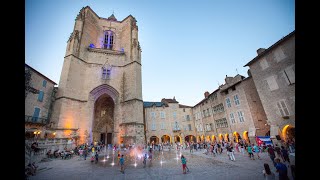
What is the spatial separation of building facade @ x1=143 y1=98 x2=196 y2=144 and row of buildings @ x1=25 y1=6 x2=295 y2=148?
210mm

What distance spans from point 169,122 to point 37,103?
22436mm

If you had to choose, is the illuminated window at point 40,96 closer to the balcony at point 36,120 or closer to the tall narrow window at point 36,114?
the tall narrow window at point 36,114

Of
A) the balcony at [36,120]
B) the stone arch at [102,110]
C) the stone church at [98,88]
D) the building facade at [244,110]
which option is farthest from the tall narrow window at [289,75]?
the balcony at [36,120]

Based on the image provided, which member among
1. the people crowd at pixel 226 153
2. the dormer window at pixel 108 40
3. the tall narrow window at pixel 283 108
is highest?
the dormer window at pixel 108 40

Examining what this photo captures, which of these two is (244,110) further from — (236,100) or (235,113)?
(236,100)

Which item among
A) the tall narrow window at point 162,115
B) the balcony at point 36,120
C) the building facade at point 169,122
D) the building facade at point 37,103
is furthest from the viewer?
the tall narrow window at point 162,115

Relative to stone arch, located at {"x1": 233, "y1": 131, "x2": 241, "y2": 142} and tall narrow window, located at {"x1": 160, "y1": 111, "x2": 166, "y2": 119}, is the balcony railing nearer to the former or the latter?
tall narrow window, located at {"x1": 160, "y1": 111, "x2": 166, "y2": 119}

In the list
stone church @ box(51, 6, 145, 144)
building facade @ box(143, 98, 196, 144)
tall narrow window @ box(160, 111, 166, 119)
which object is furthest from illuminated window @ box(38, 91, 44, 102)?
tall narrow window @ box(160, 111, 166, 119)

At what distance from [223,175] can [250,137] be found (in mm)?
11953

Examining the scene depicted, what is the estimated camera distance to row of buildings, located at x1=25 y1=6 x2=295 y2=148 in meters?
14.5

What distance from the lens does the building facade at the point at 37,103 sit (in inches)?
684

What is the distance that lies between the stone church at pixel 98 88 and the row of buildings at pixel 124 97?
0.11 meters
